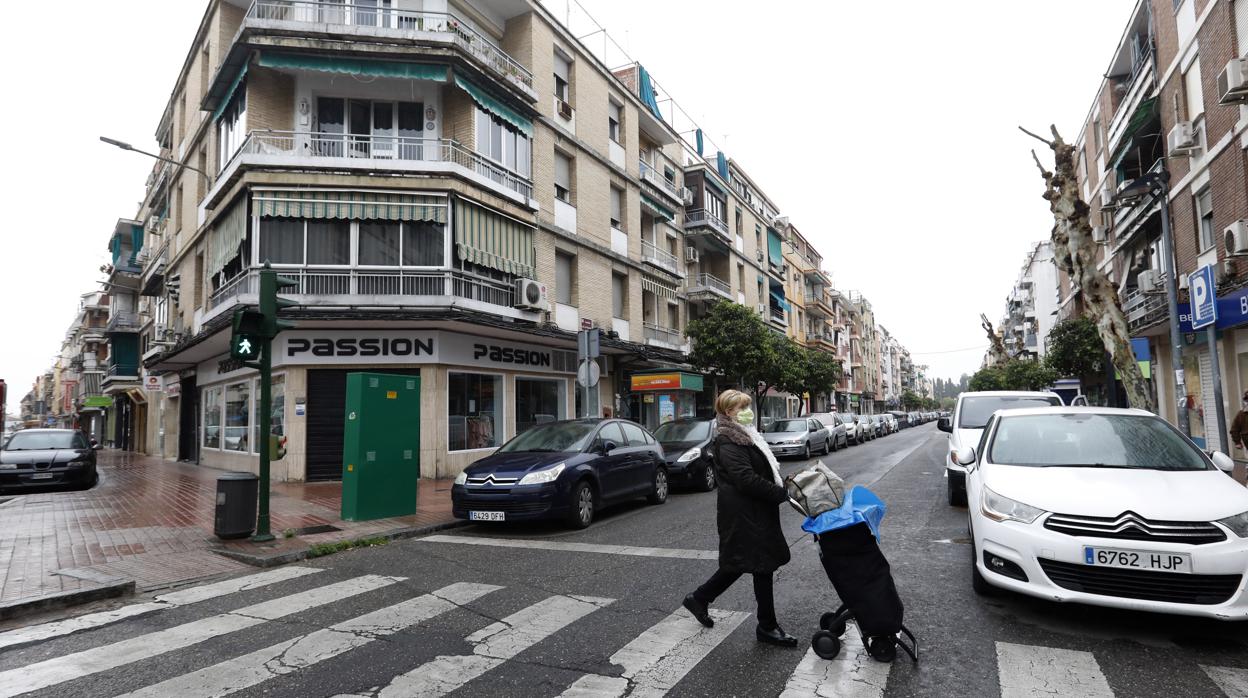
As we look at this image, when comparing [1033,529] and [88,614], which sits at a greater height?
[1033,529]

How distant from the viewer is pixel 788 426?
2195cm

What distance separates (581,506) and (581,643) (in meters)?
4.64

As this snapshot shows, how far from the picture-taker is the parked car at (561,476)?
8297mm

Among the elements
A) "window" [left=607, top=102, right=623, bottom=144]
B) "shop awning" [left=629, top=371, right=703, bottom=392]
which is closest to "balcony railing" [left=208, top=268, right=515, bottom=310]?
"shop awning" [left=629, top=371, right=703, bottom=392]

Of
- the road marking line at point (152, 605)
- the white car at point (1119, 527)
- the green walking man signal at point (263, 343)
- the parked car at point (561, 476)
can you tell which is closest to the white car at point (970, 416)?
the white car at point (1119, 527)

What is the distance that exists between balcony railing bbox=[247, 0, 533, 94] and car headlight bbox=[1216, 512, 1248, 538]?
1576 cm

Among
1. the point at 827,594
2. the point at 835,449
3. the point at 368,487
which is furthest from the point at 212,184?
the point at 835,449

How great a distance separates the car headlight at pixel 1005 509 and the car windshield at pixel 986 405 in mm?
5870

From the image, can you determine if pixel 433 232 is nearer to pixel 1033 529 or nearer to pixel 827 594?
pixel 827 594

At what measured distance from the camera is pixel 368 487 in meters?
9.21

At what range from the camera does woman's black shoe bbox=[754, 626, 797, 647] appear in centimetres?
404

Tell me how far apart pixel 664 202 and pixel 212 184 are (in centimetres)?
1561

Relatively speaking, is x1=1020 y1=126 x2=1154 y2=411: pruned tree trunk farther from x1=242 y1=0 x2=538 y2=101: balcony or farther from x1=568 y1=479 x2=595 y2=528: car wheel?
x1=242 y1=0 x2=538 y2=101: balcony

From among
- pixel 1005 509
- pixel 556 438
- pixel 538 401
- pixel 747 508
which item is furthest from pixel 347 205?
pixel 1005 509
